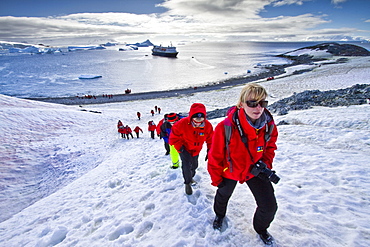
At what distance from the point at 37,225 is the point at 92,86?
163ft

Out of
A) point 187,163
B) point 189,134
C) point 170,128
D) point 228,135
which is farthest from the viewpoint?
point 170,128

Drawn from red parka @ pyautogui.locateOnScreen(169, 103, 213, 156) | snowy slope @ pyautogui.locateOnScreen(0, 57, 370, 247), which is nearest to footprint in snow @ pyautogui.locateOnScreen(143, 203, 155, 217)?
snowy slope @ pyautogui.locateOnScreen(0, 57, 370, 247)

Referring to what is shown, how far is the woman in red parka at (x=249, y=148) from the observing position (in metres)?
2.17

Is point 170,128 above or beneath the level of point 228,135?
beneath

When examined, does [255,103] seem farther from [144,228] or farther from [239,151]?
[144,228]

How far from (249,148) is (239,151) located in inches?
5.1

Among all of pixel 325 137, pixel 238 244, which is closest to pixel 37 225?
pixel 238 244

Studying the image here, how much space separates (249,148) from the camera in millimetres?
2305

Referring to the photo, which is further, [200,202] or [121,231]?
[200,202]

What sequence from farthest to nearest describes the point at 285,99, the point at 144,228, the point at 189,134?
1. the point at 285,99
2. the point at 189,134
3. the point at 144,228

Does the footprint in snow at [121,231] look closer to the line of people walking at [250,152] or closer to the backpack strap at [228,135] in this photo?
the line of people walking at [250,152]

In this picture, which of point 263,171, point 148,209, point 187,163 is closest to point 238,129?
point 263,171

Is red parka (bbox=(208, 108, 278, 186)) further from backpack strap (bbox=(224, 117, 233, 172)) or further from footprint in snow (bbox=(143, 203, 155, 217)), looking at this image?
footprint in snow (bbox=(143, 203, 155, 217))

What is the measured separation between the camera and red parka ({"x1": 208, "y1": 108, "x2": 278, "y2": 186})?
227cm
